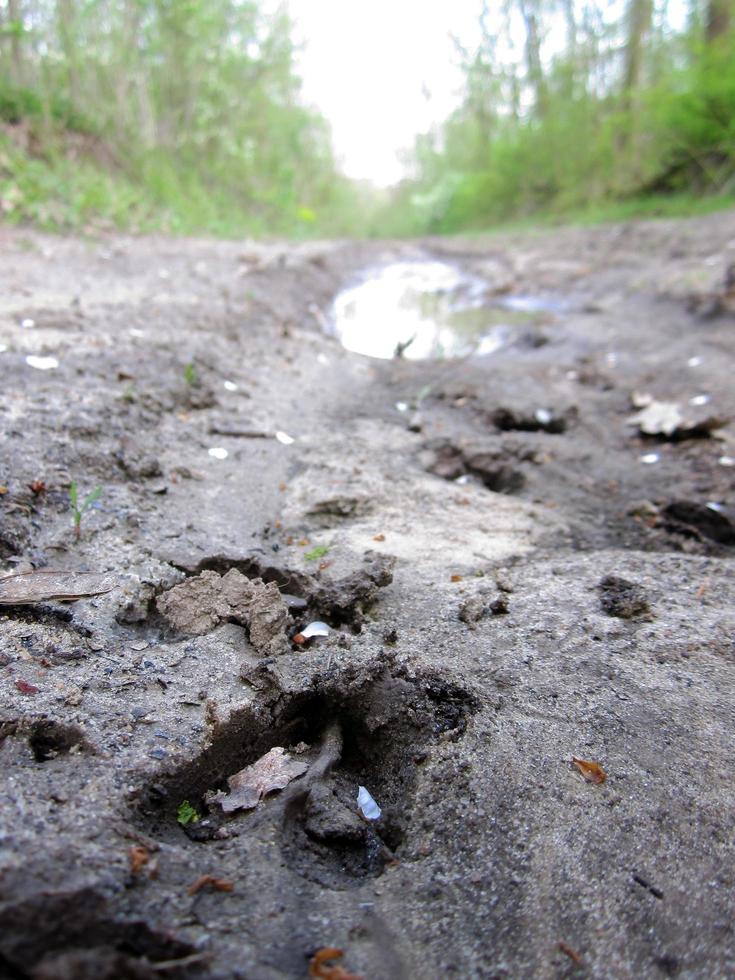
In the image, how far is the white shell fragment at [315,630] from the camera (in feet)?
6.20

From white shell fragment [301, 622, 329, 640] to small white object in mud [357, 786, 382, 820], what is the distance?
0.50 metres

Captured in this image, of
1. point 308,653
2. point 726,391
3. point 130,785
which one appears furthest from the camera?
point 726,391

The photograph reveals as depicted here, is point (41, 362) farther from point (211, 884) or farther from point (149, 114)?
point (149, 114)

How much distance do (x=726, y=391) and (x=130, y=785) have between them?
13.7 ft

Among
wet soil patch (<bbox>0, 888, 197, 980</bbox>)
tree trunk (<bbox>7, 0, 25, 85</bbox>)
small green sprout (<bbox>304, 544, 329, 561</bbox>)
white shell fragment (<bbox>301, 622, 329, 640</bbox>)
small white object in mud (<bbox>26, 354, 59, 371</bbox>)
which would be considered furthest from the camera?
tree trunk (<bbox>7, 0, 25, 85</bbox>)

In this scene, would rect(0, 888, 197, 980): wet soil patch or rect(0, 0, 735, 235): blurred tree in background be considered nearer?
rect(0, 888, 197, 980): wet soil patch

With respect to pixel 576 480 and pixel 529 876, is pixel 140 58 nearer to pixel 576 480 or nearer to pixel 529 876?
pixel 576 480

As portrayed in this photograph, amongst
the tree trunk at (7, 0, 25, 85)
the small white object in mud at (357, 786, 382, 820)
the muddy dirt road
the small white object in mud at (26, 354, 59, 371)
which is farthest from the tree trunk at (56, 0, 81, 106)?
the small white object in mud at (357, 786, 382, 820)

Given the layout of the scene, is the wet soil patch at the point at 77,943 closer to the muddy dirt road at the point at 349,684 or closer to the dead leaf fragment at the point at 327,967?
the muddy dirt road at the point at 349,684

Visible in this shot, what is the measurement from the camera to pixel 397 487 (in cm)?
288

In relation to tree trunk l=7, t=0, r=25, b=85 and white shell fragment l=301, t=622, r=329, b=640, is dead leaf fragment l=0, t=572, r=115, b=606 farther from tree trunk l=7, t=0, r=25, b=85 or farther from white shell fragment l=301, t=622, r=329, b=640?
tree trunk l=7, t=0, r=25, b=85

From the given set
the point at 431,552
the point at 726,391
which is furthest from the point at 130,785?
the point at 726,391

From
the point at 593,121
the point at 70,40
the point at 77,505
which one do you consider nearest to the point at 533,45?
the point at 593,121

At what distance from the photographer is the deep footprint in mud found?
132 cm
